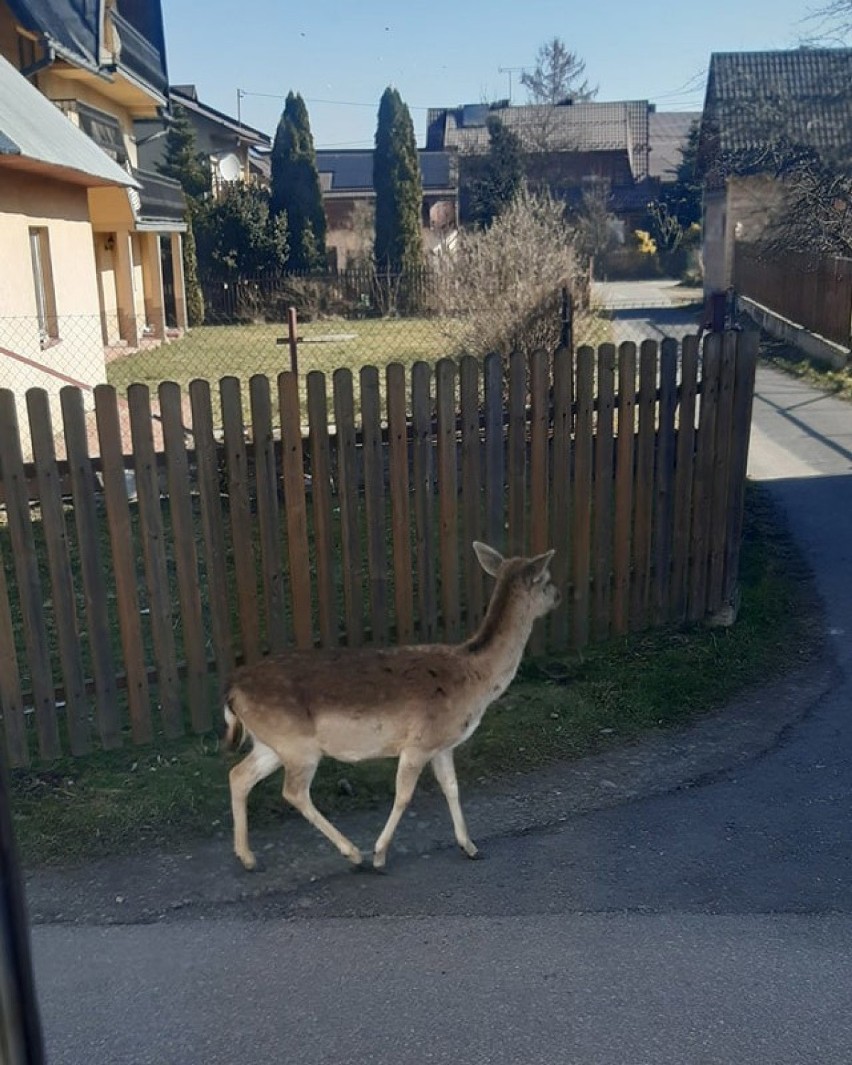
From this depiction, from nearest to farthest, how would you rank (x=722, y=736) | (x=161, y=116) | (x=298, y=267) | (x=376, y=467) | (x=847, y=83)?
(x=722, y=736)
(x=376, y=467)
(x=847, y=83)
(x=161, y=116)
(x=298, y=267)

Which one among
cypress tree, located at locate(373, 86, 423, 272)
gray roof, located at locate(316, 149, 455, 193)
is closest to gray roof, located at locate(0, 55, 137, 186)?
cypress tree, located at locate(373, 86, 423, 272)

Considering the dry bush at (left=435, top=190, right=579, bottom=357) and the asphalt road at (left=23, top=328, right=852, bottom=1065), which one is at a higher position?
the dry bush at (left=435, top=190, right=579, bottom=357)

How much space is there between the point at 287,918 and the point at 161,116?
26231 millimetres

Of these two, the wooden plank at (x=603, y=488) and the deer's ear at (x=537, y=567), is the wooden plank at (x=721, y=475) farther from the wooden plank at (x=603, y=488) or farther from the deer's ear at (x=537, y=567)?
the deer's ear at (x=537, y=567)

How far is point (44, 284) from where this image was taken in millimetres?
14906

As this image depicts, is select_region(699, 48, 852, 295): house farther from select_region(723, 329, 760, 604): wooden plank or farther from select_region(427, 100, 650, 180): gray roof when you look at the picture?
select_region(427, 100, 650, 180): gray roof

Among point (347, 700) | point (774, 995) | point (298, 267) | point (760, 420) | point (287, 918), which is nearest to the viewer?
point (774, 995)

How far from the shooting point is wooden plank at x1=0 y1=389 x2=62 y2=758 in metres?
5.00

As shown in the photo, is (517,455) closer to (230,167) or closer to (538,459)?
(538,459)

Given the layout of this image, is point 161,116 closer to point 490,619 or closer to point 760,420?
point 760,420

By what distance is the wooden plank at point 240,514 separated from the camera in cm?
543

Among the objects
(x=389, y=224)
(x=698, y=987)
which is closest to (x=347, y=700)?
(x=698, y=987)

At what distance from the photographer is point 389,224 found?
39812mm

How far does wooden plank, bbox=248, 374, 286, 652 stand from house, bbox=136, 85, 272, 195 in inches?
1214
